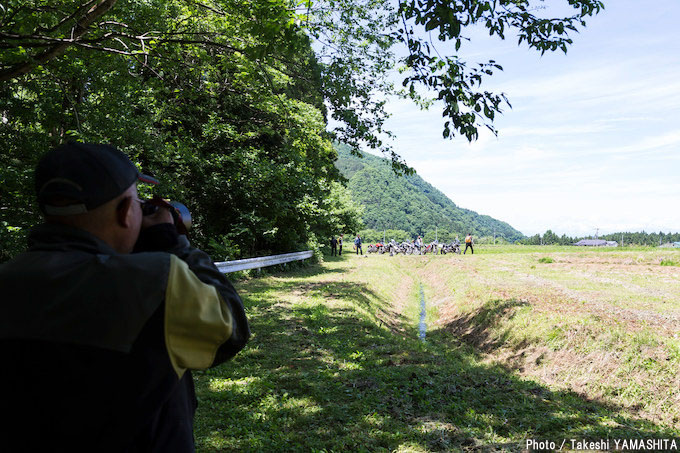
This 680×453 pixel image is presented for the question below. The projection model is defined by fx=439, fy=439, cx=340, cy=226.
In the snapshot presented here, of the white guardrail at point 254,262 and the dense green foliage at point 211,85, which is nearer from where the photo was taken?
the dense green foliage at point 211,85

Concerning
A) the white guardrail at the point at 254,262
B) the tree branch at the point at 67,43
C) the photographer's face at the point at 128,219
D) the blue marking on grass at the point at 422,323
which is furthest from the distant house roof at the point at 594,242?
the photographer's face at the point at 128,219

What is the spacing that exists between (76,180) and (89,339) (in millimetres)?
461

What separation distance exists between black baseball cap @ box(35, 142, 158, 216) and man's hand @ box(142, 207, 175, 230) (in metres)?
0.18

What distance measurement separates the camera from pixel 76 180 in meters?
1.29

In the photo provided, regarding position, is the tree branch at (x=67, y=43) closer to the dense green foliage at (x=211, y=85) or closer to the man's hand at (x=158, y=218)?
the dense green foliage at (x=211, y=85)

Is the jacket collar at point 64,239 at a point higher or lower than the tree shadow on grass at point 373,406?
higher

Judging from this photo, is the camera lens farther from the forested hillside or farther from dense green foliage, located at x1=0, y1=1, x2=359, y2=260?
the forested hillside

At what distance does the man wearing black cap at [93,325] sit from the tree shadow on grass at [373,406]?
3161mm

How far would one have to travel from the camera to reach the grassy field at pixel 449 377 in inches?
177

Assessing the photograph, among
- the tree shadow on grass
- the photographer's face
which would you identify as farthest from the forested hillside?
the photographer's face

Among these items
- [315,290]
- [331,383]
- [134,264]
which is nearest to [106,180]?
[134,264]

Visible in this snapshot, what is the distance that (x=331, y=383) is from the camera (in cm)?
580

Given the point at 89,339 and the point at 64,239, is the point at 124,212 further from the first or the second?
the point at 89,339

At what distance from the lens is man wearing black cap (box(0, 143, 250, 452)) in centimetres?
118
